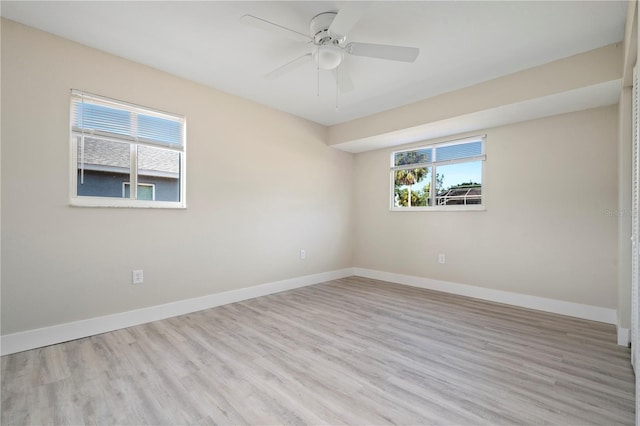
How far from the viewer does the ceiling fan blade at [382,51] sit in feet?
7.07

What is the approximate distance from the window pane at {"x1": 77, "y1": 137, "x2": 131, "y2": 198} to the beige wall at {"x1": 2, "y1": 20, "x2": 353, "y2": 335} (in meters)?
0.13

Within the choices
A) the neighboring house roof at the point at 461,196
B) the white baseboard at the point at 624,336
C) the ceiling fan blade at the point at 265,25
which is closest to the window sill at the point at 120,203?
the ceiling fan blade at the point at 265,25

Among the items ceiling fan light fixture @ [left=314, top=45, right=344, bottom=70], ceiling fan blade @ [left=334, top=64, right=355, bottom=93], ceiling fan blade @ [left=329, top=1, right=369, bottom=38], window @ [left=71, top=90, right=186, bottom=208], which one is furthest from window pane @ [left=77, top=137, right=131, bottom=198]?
ceiling fan blade @ [left=329, top=1, right=369, bottom=38]

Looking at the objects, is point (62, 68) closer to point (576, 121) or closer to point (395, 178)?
point (395, 178)

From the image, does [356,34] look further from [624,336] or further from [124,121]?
[624,336]

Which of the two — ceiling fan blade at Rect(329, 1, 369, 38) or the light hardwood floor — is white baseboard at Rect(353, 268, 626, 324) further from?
ceiling fan blade at Rect(329, 1, 369, 38)

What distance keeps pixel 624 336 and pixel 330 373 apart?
98.0 inches

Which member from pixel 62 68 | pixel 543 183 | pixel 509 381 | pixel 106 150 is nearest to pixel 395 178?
pixel 543 183

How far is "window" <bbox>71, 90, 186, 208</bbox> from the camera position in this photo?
8.61 feet

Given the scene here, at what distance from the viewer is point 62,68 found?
8.22 feet

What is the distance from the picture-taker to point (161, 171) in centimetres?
314

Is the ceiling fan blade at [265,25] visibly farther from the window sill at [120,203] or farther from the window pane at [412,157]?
the window pane at [412,157]

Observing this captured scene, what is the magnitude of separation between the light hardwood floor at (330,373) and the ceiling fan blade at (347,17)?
2255mm

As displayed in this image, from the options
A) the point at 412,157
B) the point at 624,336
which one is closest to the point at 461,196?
the point at 412,157
